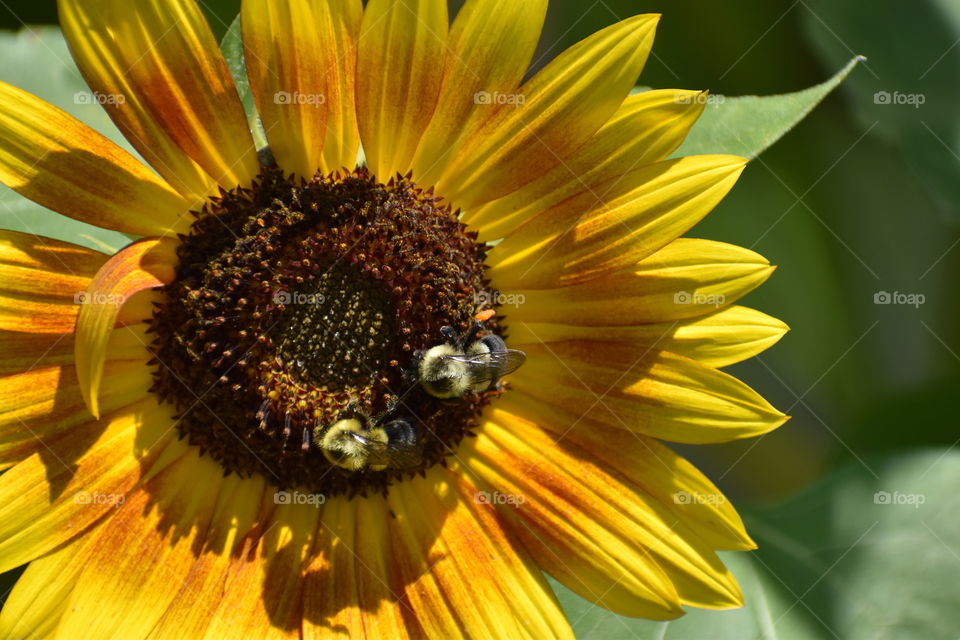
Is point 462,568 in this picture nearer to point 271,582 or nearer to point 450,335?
point 271,582

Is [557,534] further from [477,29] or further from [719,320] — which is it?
[477,29]

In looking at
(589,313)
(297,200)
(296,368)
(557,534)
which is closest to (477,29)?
(297,200)

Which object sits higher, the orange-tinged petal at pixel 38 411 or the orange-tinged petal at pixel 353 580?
the orange-tinged petal at pixel 38 411

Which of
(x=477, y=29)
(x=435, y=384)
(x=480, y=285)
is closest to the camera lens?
(x=477, y=29)

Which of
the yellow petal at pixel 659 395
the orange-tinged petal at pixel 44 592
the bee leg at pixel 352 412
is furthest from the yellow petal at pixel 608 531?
the orange-tinged petal at pixel 44 592

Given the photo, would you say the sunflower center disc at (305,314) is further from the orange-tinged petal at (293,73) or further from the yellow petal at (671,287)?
the yellow petal at (671,287)

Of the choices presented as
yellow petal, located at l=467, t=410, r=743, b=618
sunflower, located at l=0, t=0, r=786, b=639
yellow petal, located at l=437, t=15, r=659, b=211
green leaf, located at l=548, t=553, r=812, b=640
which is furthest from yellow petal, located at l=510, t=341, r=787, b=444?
green leaf, located at l=548, t=553, r=812, b=640
